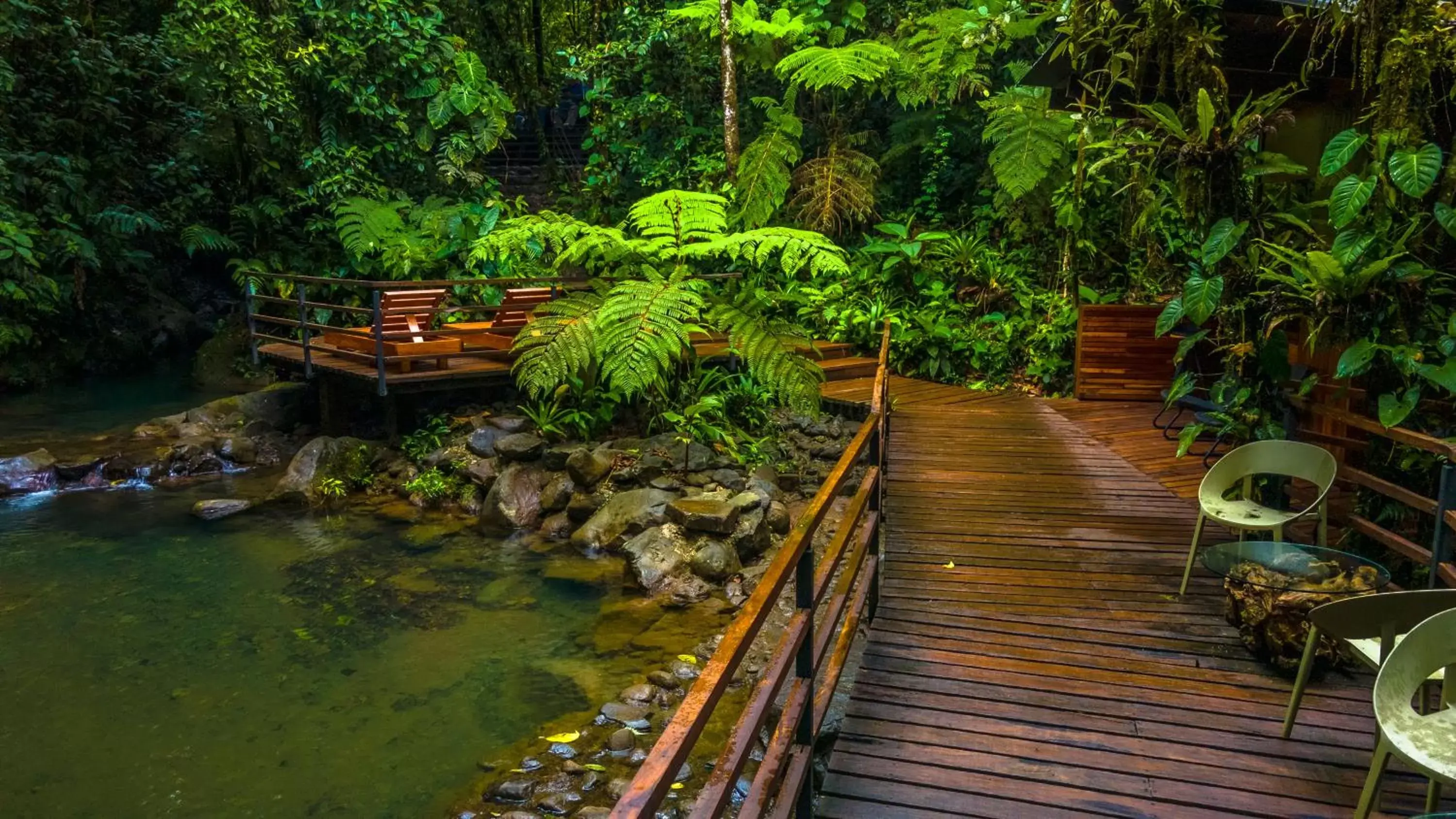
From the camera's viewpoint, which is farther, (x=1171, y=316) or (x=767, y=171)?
(x=767, y=171)

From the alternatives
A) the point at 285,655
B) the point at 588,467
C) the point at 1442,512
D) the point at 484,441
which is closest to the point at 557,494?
the point at 588,467

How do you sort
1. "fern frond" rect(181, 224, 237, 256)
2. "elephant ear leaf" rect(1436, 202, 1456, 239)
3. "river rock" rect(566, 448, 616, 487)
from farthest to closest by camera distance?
"fern frond" rect(181, 224, 237, 256)
"river rock" rect(566, 448, 616, 487)
"elephant ear leaf" rect(1436, 202, 1456, 239)

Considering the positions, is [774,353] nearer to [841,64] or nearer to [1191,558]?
[1191,558]

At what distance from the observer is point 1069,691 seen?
3.73 meters

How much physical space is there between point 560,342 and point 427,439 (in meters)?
3.12

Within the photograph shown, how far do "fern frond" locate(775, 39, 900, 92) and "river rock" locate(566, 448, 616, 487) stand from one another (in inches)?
196

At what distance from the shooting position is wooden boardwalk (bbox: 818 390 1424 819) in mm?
3068

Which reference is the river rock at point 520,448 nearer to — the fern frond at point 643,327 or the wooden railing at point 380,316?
the wooden railing at point 380,316

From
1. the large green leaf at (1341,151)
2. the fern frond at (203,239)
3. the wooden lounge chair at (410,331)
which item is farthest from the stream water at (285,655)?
the fern frond at (203,239)

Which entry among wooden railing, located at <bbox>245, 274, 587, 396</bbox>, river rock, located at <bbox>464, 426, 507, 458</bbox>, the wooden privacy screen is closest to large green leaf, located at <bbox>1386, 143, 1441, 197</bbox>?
the wooden privacy screen

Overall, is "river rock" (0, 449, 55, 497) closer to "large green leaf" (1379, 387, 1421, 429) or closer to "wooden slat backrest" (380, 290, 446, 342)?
"wooden slat backrest" (380, 290, 446, 342)

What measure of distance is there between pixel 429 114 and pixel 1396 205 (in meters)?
11.8

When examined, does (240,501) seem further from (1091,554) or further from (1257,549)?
(1257,549)

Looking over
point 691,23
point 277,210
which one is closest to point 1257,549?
point 691,23
